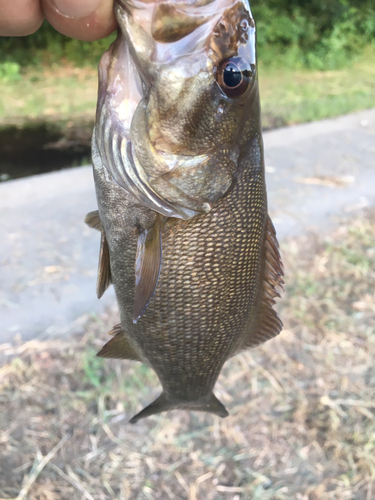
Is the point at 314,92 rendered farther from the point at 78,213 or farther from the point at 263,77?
the point at 78,213

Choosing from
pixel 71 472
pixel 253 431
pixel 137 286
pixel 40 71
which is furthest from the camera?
pixel 40 71

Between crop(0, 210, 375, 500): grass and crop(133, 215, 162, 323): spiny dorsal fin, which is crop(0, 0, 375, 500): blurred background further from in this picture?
crop(133, 215, 162, 323): spiny dorsal fin

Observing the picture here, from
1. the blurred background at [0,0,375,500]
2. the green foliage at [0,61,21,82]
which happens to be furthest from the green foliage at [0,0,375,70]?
the blurred background at [0,0,375,500]

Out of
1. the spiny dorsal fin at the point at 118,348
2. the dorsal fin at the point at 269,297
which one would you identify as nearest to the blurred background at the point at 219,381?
the spiny dorsal fin at the point at 118,348

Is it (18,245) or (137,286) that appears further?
(18,245)

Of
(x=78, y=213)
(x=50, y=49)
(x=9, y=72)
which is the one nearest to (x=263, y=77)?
(x=50, y=49)

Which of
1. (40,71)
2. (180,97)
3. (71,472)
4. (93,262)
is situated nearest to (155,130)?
(180,97)

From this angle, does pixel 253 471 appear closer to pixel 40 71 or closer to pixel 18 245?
pixel 18 245
